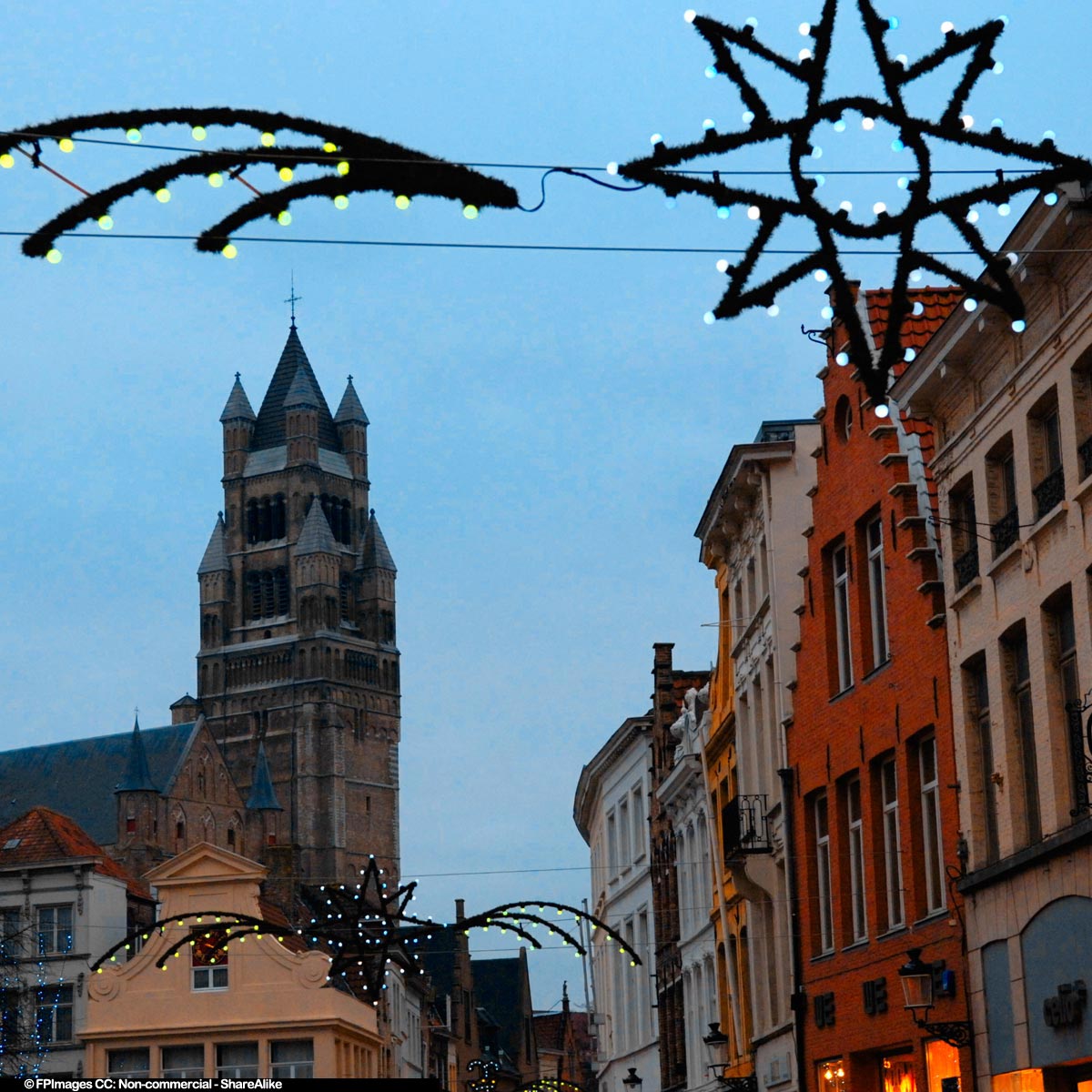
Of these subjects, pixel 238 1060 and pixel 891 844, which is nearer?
pixel 891 844

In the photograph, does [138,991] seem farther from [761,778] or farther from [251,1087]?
[251,1087]

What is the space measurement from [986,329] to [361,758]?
135731mm

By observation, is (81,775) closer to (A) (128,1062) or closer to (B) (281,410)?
(B) (281,410)

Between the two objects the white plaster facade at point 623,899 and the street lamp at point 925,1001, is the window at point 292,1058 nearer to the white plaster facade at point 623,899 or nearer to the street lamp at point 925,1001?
the white plaster facade at point 623,899

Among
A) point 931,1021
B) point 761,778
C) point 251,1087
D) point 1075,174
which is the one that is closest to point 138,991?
point 761,778

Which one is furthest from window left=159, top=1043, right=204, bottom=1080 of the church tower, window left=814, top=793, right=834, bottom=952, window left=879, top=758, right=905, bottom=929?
the church tower

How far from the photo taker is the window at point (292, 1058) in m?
50.2

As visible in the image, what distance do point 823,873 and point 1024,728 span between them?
7.46 metres

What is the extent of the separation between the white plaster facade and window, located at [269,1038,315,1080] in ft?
23.6

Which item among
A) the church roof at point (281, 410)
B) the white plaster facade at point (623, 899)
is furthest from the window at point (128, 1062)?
the church roof at point (281, 410)

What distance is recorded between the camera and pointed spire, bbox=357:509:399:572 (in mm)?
159125

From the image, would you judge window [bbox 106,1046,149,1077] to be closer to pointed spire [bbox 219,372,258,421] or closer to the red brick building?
the red brick building

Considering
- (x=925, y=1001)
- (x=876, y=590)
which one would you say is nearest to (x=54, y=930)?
(x=876, y=590)

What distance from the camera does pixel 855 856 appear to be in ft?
78.8
